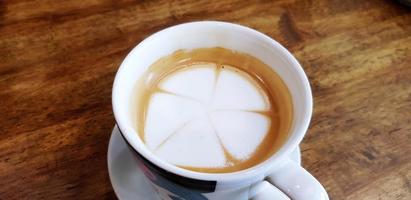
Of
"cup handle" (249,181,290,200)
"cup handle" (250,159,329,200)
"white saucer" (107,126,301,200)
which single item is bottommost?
"white saucer" (107,126,301,200)

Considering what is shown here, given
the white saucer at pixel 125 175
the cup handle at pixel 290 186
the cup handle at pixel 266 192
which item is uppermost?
the cup handle at pixel 290 186

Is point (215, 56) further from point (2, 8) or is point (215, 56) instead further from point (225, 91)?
point (2, 8)

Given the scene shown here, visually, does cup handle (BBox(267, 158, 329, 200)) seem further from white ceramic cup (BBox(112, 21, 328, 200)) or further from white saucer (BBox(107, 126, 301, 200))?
white saucer (BBox(107, 126, 301, 200))

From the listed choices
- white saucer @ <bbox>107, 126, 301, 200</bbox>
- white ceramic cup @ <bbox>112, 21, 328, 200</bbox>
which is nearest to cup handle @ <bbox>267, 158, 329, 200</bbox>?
white ceramic cup @ <bbox>112, 21, 328, 200</bbox>

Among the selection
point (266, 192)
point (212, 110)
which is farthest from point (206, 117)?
point (266, 192)

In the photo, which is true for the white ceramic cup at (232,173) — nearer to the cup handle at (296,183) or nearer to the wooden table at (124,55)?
the cup handle at (296,183)

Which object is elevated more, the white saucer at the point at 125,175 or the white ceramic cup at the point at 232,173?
the white ceramic cup at the point at 232,173

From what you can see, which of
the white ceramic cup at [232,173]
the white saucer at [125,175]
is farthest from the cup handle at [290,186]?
the white saucer at [125,175]
